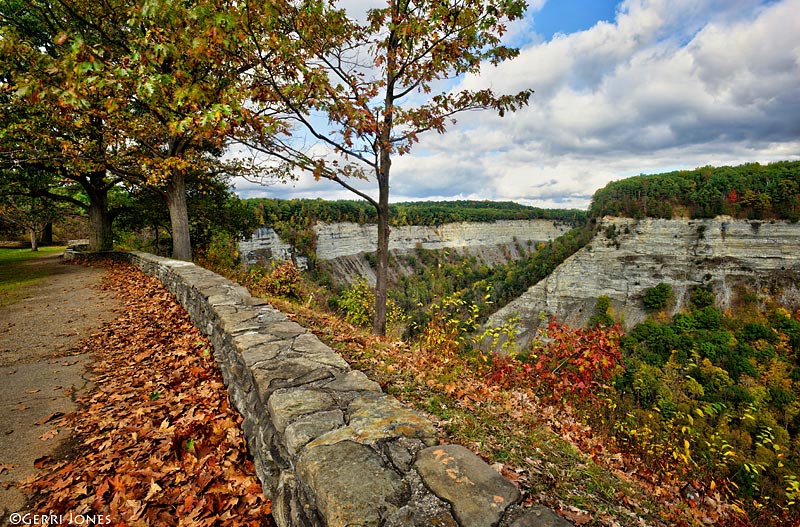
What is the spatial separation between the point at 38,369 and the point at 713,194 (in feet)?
220

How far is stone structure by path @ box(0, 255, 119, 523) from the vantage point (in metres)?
2.72

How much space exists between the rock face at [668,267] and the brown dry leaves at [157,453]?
4195 centimetres

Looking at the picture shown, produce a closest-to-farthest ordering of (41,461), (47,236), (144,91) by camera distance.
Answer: (41,461) < (144,91) < (47,236)

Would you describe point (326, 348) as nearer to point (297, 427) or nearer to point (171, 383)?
point (297, 427)

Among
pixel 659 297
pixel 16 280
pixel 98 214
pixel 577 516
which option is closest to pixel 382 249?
pixel 577 516

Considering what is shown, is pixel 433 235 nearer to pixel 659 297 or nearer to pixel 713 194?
pixel 659 297

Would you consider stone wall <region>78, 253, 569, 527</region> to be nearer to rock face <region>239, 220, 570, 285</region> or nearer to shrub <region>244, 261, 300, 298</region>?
shrub <region>244, 261, 300, 298</region>

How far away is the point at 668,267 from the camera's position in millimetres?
45812

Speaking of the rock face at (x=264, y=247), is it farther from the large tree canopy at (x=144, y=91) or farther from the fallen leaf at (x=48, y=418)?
the fallen leaf at (x=48, y=418)

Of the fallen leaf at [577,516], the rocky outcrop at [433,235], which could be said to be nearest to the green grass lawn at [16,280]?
the fallen leaf at [577,516]

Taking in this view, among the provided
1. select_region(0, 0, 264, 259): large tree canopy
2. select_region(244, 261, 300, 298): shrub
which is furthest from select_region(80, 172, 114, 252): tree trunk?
select_region(244, 261, 300, 298): shrub

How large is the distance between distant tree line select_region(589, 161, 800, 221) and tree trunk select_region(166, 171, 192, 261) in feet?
190

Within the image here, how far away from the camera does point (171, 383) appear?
388 centimetres

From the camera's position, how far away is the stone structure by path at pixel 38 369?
2725mm
